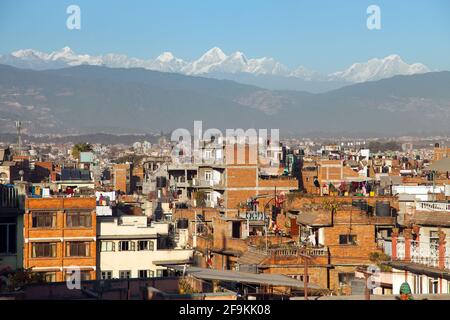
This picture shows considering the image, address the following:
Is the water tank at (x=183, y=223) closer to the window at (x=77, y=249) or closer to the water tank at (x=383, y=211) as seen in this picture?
the window at (x=77, y=249)

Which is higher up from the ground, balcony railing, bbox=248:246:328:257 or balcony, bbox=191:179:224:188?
balcony, bbox=191:179:224:188

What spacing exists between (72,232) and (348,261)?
28.8 ft

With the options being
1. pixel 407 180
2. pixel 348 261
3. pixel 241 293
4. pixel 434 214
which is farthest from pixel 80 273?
pixel 407 180

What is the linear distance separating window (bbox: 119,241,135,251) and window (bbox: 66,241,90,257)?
950 mm

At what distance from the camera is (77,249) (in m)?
34.0

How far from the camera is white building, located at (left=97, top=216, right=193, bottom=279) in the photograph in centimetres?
3416

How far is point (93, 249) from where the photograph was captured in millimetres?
34188

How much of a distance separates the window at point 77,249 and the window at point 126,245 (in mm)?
950

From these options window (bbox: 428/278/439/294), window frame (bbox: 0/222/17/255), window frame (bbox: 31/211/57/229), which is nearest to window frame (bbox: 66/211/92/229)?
window frame (bbox: 31/211/57/229)

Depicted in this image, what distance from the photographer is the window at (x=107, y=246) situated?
3456cm

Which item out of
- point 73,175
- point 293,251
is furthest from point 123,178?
point 293,251

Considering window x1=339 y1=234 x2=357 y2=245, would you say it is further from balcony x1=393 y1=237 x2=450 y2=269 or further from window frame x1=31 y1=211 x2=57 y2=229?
window frame x1=31 y1=211 x2=57 y2=229
